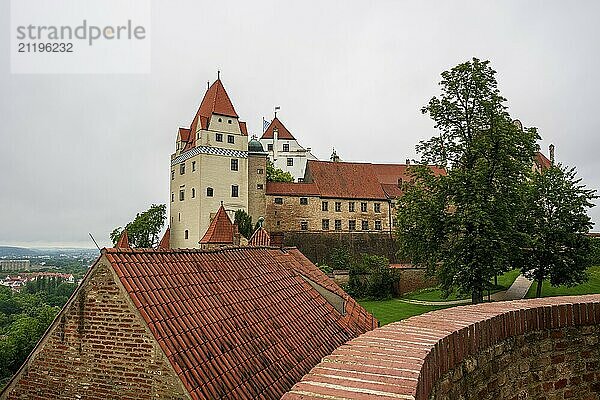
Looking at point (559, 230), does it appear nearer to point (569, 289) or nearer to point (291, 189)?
point (569, 289)

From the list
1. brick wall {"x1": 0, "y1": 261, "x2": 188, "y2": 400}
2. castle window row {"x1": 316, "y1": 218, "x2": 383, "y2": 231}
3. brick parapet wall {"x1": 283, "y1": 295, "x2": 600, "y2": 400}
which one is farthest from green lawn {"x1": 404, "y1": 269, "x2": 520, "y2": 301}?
brick parapet wall {"x1": 283, "y1": 295, "x2": 600, "y2": 400}

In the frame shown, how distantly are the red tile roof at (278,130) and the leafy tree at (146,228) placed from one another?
2368 centimetres

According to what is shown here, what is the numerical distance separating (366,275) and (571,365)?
122 ft

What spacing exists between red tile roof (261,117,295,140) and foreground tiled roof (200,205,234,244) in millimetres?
58757

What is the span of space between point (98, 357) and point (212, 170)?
1811 inches

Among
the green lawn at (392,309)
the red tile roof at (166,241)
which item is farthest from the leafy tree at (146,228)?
the green lawn at (392,309)

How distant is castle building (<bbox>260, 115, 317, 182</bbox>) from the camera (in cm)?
8050

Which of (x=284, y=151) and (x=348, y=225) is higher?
(x=284, y=151)

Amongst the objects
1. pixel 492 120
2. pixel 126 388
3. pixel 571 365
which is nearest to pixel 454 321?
pixel 571 365

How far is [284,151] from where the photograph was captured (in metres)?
80.8

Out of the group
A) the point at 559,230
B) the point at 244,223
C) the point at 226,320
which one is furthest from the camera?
the point at 244,223

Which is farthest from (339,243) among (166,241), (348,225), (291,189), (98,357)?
(98,357)

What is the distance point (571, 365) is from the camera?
397 centimetres

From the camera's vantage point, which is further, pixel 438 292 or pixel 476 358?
pixel 438 292
